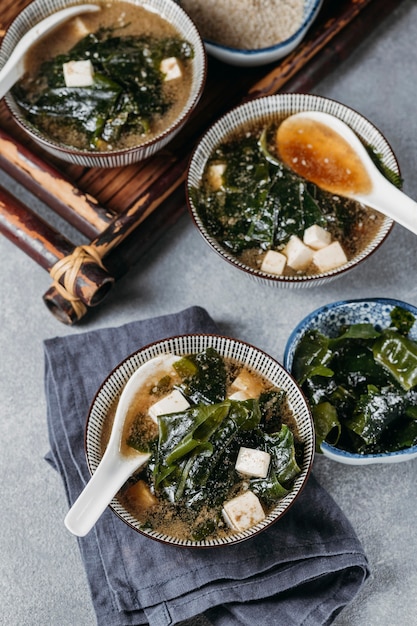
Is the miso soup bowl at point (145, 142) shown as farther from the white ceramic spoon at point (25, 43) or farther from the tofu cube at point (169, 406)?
the tofu cube at point (169, 406)

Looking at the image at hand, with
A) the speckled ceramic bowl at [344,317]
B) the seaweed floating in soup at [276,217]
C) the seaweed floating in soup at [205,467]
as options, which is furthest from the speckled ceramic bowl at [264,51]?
the seaweed floating in soup at [205,467]

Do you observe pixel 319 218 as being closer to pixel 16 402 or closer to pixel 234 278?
pixel 234 278

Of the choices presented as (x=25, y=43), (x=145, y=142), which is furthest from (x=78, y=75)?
(x=145, y=142)

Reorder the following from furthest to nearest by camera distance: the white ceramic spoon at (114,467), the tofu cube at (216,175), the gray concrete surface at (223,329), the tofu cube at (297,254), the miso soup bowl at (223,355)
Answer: the tofu cube at (216,175), the tofu cube at (297,254), the gray concrete surface at (223,329), the miso soup bowl at (223,355), the white ceramic spoon at (114,467)

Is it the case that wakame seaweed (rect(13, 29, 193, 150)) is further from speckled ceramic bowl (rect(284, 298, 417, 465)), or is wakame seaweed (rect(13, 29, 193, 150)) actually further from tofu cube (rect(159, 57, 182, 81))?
speckled ceramic bowl (rect(284, 298, 417, 465))

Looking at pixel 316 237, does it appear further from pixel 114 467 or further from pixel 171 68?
pixel 114 467

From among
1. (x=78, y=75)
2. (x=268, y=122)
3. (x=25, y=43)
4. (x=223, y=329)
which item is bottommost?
(x=223, y=329)

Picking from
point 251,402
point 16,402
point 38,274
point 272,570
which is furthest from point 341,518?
point 38,274

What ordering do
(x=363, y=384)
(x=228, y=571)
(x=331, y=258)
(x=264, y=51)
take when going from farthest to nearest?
(x=264, y=51), (x=331, y=258), (x=363, y=384), (x=228, y=571)
